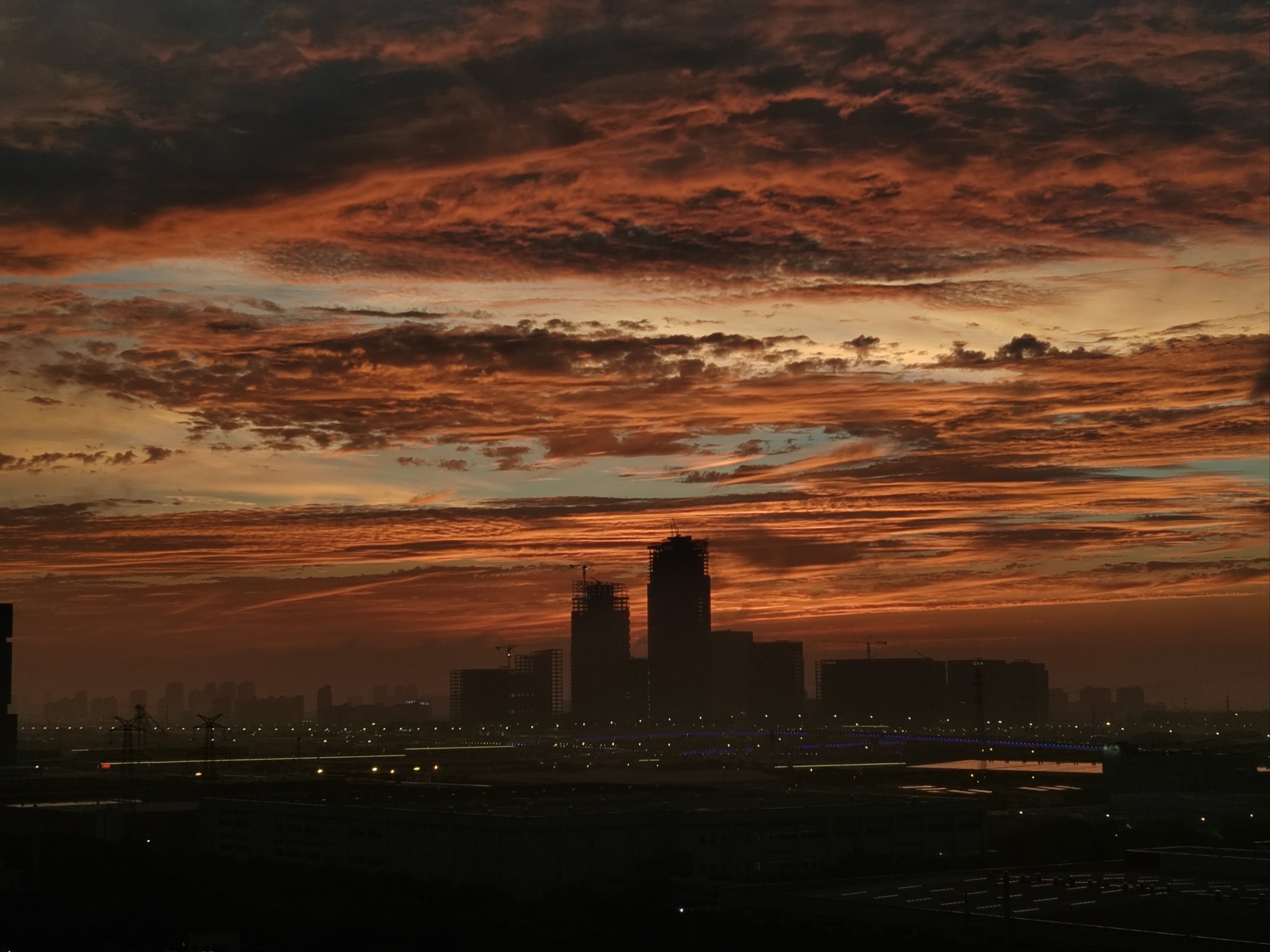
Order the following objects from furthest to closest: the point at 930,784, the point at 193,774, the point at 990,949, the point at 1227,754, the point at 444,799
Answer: the point at 193,774 → the point at 930,784 → the point at 1227,754 → the point at 444,799 → the point at 990,949

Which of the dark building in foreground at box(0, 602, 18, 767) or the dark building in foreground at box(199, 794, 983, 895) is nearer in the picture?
the dark building in foreground at box(199, 794, 983, 895)

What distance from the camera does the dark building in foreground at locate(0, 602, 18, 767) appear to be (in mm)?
141250

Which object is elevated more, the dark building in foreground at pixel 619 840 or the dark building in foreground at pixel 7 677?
the dark building in foreground at pixel 7 677

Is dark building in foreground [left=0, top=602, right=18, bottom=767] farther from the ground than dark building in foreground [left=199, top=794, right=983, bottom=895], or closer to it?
farther from the ground

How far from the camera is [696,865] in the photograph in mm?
67688

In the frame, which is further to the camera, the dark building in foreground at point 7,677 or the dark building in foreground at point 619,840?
the dark building in foreground at point 7,677

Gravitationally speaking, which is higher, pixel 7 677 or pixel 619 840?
pixel 7 677

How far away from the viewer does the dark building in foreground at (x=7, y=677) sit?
141250 mm

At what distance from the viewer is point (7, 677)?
5625 inches

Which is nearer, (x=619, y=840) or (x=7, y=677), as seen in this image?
(x=619, y=840)

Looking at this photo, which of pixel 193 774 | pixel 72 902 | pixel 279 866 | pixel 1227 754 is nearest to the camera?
pixel 72 902

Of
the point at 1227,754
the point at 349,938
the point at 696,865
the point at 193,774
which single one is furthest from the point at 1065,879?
the point at 193,774

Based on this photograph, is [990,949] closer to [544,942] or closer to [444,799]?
[544,942]

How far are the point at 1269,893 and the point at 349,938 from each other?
33760mm
